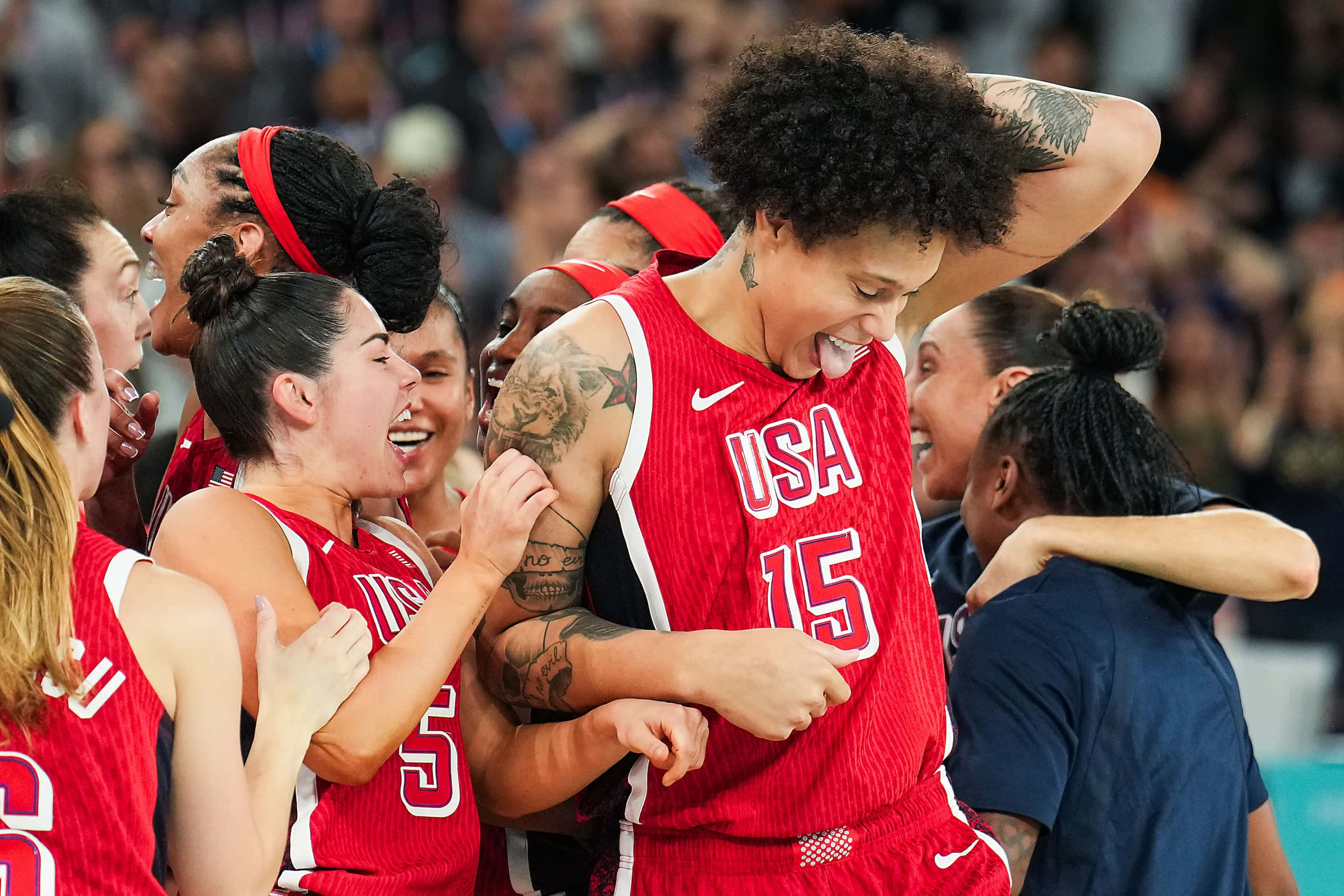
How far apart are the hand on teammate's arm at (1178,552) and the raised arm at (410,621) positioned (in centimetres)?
111

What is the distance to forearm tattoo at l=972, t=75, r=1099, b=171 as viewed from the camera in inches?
103

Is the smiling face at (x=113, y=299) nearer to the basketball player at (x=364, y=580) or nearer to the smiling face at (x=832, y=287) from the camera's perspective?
the basketball player at (x=364, y=580)

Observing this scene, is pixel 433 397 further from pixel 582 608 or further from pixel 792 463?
pixel 792 463

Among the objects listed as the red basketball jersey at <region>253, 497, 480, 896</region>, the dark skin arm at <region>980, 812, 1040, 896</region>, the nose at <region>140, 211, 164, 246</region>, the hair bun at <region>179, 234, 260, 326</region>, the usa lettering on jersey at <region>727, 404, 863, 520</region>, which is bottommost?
the dark skin arm at <region>980, 812, 1040, 896</region>

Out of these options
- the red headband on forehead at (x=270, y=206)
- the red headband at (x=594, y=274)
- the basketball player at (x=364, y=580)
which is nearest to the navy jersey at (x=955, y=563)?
the red headband at (x=594, y=274)

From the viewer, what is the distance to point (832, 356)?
2416 mm

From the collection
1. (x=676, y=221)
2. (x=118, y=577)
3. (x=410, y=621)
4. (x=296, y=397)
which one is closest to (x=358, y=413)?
(x=296, y=397)

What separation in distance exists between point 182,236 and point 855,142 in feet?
4.47

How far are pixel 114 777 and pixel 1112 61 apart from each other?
29.1 feet

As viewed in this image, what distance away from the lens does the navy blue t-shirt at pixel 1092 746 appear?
272 cm

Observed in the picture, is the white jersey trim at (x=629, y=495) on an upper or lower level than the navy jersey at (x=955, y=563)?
upper

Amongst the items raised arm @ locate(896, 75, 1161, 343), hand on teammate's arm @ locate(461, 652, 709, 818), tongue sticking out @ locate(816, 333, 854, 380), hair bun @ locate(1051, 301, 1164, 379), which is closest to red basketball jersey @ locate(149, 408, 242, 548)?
hand on teammate's arm @ locate(461, 652, 709, 818)

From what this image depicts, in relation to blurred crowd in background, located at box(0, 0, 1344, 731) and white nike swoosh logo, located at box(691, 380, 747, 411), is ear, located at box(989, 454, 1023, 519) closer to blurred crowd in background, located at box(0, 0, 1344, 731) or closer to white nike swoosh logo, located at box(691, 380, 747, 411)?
white nike swoosh logo, located at box(691, 380, 747, 411)

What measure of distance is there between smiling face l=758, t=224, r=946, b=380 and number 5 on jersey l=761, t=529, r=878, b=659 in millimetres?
293
